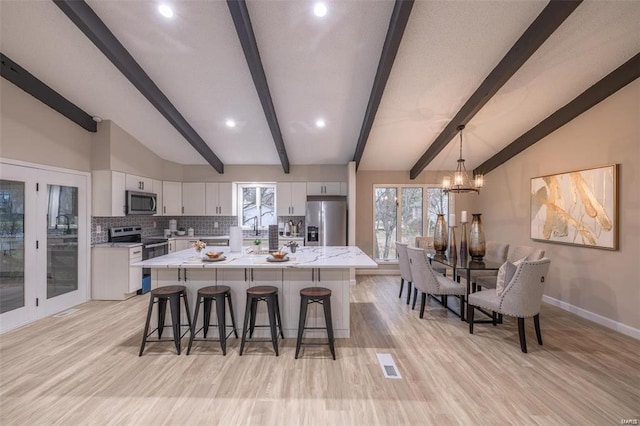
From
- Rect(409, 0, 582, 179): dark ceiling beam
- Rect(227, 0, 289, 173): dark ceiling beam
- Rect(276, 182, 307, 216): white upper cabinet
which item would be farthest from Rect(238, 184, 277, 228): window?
Rect(409, 0, 582, 179): dark ceiling beam

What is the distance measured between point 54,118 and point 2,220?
1.46 meters

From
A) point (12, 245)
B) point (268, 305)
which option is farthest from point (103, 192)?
point (268, 305)

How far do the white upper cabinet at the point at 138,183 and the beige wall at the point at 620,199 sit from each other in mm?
6617

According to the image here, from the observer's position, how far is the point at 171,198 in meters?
6.06

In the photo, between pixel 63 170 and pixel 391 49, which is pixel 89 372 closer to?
pixel 63 170

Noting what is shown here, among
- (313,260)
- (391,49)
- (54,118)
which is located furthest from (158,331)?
(391,49)

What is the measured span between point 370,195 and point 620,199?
3854mm

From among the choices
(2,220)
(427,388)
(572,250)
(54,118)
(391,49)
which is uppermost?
(391,49)

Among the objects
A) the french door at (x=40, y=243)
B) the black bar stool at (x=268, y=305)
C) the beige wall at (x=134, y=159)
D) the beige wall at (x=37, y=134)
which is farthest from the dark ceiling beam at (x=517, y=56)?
the french door at (x=40, y=243)

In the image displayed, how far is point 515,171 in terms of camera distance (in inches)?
202

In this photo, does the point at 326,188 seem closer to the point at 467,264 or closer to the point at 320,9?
the point at 467,264

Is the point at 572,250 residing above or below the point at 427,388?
above

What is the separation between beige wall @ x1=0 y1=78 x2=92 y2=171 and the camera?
3.37 m

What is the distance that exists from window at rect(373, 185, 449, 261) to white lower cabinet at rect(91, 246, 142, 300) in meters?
4.62
